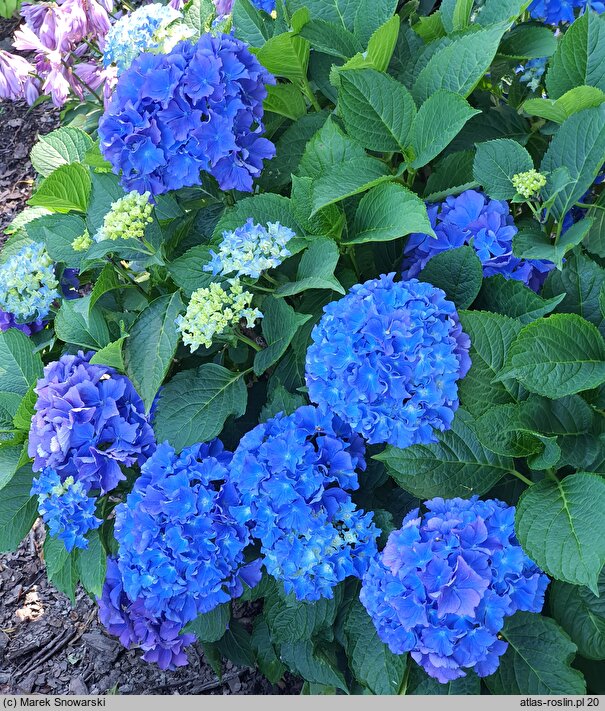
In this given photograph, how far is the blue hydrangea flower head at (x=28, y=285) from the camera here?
193cm

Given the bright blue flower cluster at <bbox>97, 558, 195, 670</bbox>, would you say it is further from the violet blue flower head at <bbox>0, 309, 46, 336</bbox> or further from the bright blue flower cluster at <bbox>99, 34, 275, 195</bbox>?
the bright blue flower cluster at <bbox>99, 34, 275, 195</bbox>

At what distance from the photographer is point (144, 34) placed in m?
1.90

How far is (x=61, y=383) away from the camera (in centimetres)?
177

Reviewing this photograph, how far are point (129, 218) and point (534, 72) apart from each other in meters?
1.19

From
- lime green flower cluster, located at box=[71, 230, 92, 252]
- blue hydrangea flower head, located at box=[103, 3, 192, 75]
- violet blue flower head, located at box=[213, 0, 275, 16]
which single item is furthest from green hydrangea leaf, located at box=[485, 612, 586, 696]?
violet blue flower head, located at box=[213, 0, 275, 16]

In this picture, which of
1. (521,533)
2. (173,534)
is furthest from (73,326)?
(521,533)

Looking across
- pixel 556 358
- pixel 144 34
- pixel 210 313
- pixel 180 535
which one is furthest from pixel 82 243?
pixel 556 358

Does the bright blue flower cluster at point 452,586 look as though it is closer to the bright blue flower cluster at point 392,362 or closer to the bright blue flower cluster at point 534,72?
the bright blue flower cluster at point 392,362

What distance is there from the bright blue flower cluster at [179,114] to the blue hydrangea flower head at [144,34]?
0.24 meters

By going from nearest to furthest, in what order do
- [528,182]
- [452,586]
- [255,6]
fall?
[452,586], [528,182], [255,6]

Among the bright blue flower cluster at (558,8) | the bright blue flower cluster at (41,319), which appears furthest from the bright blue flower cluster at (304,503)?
the bright blue flower cluster at (558,8)

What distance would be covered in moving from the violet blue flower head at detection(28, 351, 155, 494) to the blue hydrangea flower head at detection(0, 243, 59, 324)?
214mm

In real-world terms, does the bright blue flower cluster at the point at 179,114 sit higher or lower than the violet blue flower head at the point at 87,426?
higher

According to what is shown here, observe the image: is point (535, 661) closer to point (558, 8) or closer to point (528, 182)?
point (528, 182)
